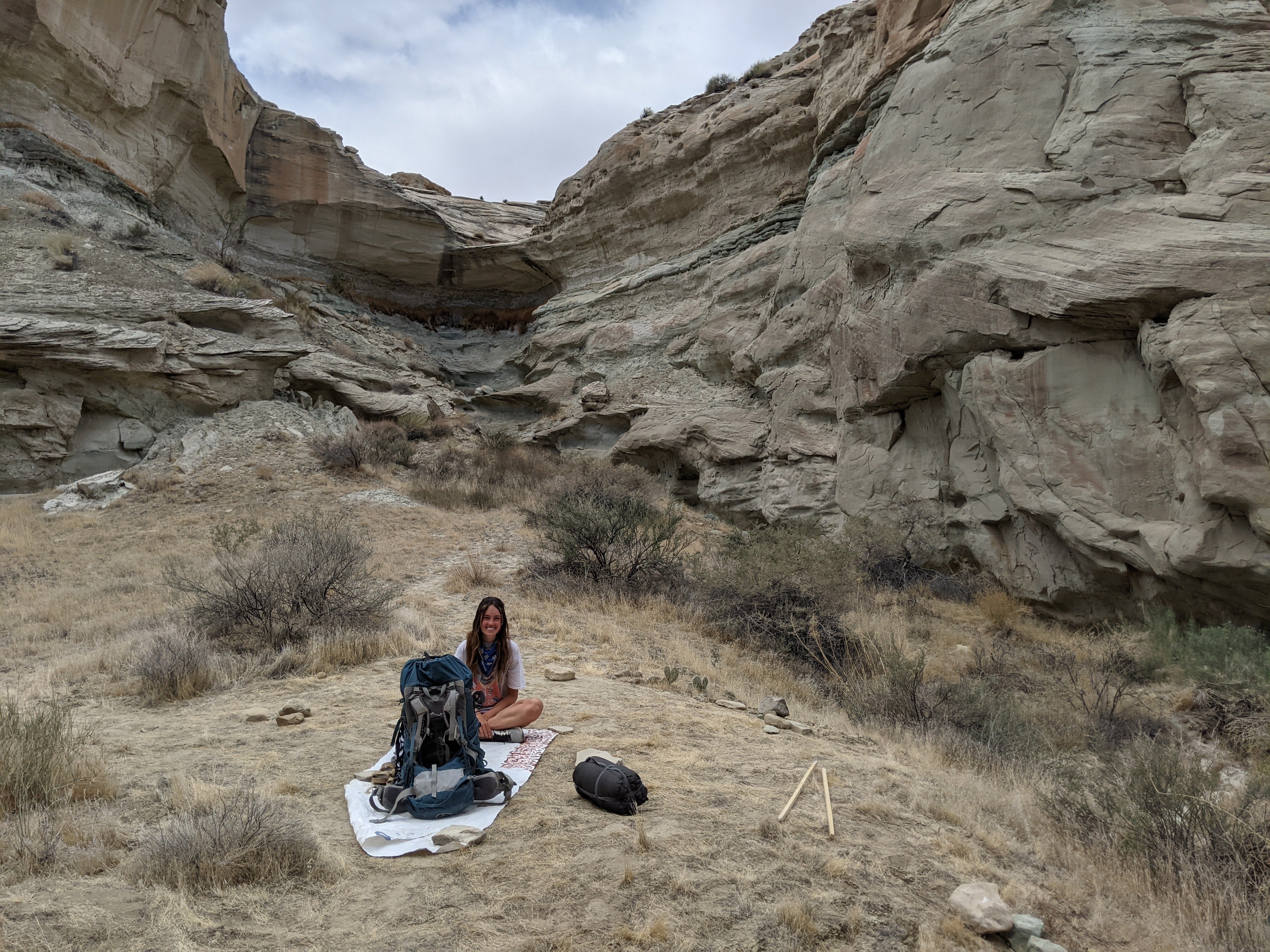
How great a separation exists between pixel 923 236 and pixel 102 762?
11.0 meters

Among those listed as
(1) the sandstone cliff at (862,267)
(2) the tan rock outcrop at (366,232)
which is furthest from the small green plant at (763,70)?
(2) the tan rock outcrop at (366,232)

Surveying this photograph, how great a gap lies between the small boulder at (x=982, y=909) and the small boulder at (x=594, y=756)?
178cm

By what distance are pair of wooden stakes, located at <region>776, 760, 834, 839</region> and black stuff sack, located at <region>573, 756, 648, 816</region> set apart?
737 millimetres

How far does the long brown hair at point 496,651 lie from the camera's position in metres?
4.67

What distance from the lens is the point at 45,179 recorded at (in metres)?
18.8

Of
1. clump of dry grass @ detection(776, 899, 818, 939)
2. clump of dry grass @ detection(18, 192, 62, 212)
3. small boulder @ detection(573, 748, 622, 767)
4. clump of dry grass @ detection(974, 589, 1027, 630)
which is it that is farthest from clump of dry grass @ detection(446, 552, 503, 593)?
clump of dry grass @ detection(18, 192, 62, 212)

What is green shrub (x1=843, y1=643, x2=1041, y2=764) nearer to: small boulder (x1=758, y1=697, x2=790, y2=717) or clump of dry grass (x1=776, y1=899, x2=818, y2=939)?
small boulder (x1=758, y1=697, x2=790, y2=717)

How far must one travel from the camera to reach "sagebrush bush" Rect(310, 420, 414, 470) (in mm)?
16469

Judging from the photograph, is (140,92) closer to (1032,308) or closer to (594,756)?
(1032,308)

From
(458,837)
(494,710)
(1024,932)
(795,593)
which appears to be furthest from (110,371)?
(1024,932)

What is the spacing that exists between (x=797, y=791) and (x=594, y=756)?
116 cm

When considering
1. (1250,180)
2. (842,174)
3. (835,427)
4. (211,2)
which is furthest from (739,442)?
(211,2)

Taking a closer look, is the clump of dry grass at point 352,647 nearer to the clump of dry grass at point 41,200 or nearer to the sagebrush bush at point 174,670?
the sagebrush bush at point 174,670

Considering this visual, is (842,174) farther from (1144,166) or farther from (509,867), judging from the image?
(509,867)
